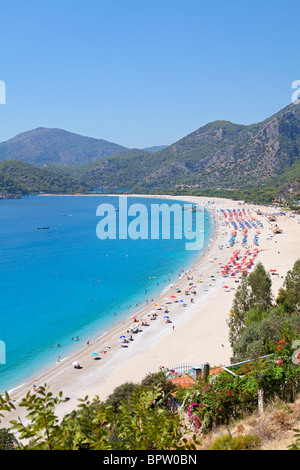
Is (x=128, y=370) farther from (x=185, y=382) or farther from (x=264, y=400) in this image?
(x=264, y=400)

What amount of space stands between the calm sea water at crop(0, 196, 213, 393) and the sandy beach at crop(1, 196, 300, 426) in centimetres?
218

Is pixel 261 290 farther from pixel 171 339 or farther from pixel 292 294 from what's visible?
pixel 171 339

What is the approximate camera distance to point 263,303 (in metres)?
21.5

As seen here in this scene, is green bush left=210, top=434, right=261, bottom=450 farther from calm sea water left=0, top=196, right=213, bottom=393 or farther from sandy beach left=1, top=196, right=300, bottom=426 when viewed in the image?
calm sea water left=0, top=196, right=213, bottom=393

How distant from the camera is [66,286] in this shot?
1805 inches

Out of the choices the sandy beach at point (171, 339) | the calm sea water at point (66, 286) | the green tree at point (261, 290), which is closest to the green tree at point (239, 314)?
the green tree at point (261, 290)

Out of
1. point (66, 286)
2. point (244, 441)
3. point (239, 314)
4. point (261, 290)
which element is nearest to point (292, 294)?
point (261, 290)

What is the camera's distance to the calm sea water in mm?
28969

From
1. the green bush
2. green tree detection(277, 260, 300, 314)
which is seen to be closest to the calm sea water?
green tree detection(277, 260, 300, 314)

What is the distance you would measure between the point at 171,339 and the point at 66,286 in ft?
75.9

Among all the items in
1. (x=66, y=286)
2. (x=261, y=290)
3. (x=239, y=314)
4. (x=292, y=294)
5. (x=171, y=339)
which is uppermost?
(x=292, y=294)

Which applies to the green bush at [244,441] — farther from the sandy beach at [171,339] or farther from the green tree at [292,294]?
the sandy beach at [171,339]
